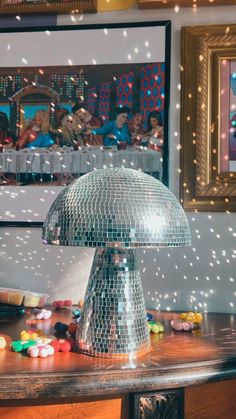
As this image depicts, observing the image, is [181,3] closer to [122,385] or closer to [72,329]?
[72,329]

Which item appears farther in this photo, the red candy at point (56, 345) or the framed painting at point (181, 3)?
the framed painting at point (181, 3)

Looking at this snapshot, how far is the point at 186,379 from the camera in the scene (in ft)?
2.47

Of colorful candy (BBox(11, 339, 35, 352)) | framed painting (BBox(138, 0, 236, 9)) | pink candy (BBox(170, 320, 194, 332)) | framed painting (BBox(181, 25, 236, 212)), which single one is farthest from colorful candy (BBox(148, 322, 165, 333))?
framed painting (BBox(138, 0, 236, 9))

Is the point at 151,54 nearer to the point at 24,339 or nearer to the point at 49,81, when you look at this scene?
the point at 49,81

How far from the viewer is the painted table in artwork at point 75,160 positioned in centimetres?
131

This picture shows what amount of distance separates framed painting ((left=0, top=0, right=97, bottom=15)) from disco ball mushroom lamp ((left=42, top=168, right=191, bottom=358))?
29.7 inches

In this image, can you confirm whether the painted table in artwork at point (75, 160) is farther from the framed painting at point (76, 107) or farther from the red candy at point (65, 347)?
the red candy at point (65, 347)

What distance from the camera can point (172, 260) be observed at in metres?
1.30

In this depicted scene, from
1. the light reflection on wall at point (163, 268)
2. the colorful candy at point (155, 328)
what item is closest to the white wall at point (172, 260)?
the light reflection on wall at point (163, 268)

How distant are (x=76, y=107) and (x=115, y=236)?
720 millimetres

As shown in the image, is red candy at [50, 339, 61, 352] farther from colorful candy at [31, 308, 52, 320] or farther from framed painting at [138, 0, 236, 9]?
framed painting at [138, 0, 236, 9]

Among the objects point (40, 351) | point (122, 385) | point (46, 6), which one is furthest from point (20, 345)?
point (46, 6)

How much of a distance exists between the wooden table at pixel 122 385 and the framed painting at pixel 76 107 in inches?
24.2

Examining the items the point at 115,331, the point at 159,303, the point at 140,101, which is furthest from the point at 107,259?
the point at 140,101
